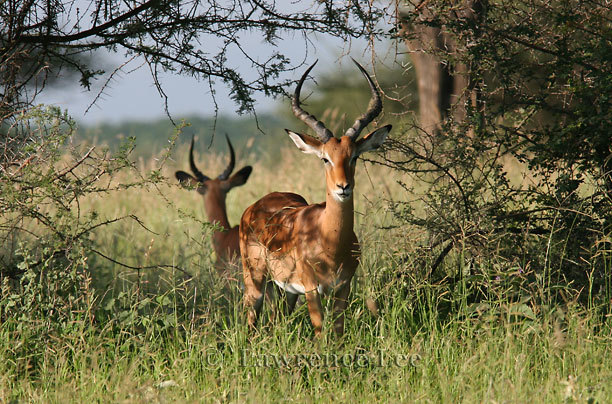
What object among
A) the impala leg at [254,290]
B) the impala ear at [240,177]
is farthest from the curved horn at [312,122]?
the impala ear at [240,177]

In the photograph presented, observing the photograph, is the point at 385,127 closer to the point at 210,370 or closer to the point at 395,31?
the point at 395,31

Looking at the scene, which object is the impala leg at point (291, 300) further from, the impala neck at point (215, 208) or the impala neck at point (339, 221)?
the impala neck at point (215, 208)

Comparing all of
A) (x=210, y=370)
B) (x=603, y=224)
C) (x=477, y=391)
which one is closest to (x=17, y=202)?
(x=210, y=370)

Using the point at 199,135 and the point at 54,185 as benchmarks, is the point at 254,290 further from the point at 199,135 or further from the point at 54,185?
the point at 199,135

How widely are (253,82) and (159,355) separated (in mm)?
2536

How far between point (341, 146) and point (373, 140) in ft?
1.07

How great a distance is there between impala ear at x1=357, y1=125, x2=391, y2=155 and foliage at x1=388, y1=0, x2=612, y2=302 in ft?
1.50

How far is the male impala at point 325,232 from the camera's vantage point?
14.8ft

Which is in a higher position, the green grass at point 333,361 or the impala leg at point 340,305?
the impala leg at point 340,305

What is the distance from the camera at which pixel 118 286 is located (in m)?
6.54

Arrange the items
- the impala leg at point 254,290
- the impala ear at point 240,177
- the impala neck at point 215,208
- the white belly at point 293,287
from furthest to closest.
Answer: the impala ear at point 240,177 < the impala neck at point 215,208 < the impala leg at point 254,290 < the white belly at point 293,287

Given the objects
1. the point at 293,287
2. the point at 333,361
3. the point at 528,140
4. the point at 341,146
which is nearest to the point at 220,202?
the point at 293,287

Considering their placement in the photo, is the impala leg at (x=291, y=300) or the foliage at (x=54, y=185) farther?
the impala leg at (x=291, y=300)

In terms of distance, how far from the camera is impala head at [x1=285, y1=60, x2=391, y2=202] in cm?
441
